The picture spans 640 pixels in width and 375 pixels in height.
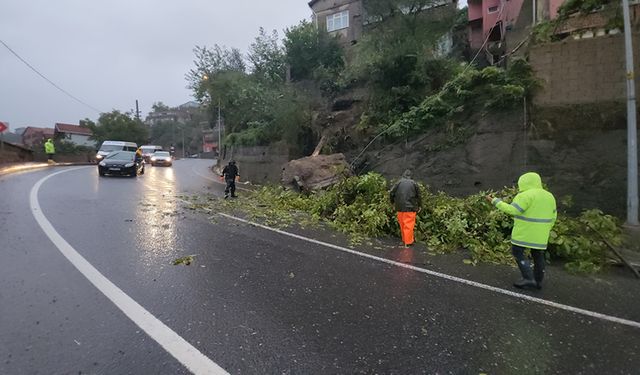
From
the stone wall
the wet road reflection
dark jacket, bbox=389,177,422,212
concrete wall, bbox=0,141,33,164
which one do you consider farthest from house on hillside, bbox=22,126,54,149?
dark jacket, bbox=389,177,422,212

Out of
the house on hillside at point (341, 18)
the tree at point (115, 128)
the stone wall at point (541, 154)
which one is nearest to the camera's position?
the stone wall at point (541, 154)

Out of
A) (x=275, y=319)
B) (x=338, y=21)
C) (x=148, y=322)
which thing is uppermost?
(x=338, y=21)

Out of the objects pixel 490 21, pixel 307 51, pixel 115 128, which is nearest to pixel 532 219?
pixel 307 51

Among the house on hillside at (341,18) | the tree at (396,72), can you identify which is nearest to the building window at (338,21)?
the house on hillside at (341,18)

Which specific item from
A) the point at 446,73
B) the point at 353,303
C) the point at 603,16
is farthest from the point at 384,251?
the point at 446,73

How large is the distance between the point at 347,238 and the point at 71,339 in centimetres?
507

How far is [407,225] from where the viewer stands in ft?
22.6

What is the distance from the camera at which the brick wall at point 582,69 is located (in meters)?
8.30

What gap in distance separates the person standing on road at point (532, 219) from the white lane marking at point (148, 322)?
13.0ft

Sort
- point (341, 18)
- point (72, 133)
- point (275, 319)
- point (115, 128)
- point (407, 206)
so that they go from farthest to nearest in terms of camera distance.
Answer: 1. point (72, 133)
2. point (115, 128)
3. point (341, 18)
4. point (407, 206)
5. point (275, 319)

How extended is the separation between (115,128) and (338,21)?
105 feet

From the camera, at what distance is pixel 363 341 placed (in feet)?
10.3

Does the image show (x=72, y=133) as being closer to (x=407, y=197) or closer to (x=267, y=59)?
(x=267, y=59)

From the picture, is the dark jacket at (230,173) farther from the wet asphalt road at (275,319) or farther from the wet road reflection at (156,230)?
the wet asphalt road at (275,319)
